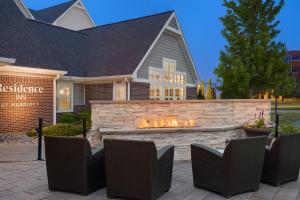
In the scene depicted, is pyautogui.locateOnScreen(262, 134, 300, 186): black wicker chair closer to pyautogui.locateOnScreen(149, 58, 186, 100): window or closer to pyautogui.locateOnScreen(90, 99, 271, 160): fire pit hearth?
pyautogui.locateOnScreen(90, 99, 271, 160): fire pit hearth

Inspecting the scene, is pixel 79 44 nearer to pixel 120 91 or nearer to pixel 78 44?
pixel 78 44

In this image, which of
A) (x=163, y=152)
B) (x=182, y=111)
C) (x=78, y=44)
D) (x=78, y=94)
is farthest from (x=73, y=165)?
(x=78, y=44)

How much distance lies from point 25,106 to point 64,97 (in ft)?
9.75

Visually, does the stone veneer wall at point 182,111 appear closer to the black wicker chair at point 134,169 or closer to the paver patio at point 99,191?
the paver patio at point 99,191

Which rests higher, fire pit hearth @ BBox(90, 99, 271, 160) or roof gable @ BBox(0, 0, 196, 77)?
roof gable @ BBox(0, 0, 196, 77)

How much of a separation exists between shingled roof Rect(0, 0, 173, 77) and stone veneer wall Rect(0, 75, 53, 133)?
2.42ft

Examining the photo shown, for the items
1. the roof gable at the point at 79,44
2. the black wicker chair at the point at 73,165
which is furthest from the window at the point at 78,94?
the black wicker chair at the point at 73,165

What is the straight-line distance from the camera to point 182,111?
8047 millimetres

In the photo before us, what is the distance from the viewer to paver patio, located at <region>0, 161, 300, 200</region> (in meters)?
4.40

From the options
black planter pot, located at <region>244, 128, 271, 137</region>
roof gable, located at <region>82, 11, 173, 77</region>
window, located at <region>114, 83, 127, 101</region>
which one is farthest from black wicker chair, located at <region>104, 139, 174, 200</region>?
window, located at <region>114, 83, 127, 101</region>

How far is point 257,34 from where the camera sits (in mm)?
12578

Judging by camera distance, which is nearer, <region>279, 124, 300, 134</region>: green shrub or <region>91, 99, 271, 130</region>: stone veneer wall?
<region>91, 99, 271, 130</region>: stone veneer wall

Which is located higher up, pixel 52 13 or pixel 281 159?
pixel 52 13

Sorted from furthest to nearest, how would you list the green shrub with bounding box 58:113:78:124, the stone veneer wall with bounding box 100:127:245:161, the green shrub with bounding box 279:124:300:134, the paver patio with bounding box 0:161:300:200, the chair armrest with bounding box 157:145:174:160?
the green shrub with bounding box 58:113:78:124 < the green shrub with bounding box 279:124:300:134 < the stone veneer wall with bounding box 100:127:245:161 < the paver patio with bounding box 0:161:300:200 < the chair armrest with bounding box 157:145:174:160
